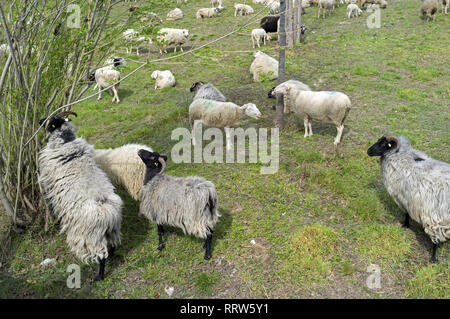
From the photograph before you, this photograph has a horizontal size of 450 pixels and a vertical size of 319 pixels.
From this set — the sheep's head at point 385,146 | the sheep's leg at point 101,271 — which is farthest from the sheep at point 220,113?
the sheep's leg at point 101,271

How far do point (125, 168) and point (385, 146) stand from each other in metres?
4.48

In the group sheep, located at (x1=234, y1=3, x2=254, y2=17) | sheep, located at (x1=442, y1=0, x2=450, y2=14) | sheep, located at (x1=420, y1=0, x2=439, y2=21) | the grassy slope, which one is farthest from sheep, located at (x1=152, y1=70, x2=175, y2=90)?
sheep, located at (x1=442, y1=0, x2=450, y2=14)

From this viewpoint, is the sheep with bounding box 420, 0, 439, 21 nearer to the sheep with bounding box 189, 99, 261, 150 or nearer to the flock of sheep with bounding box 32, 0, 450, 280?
the sheep with bounding box 189, 99, 261, 150

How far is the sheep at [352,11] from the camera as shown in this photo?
1853cm

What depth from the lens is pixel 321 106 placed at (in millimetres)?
7391

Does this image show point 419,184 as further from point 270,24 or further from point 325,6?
point 325,6

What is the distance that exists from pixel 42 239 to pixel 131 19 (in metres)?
4.13

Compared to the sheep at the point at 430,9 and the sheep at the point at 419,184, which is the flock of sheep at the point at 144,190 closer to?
the sheep at the point at 419,184

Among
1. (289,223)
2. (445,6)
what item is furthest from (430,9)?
(289,223)

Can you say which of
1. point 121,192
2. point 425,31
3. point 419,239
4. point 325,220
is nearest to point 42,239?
point 121,192

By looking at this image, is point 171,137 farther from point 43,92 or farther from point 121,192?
point 43,92

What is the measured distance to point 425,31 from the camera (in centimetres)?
1571

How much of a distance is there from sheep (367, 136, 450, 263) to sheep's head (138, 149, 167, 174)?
3.46 metres

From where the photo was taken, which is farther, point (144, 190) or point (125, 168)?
point (125, 168)
